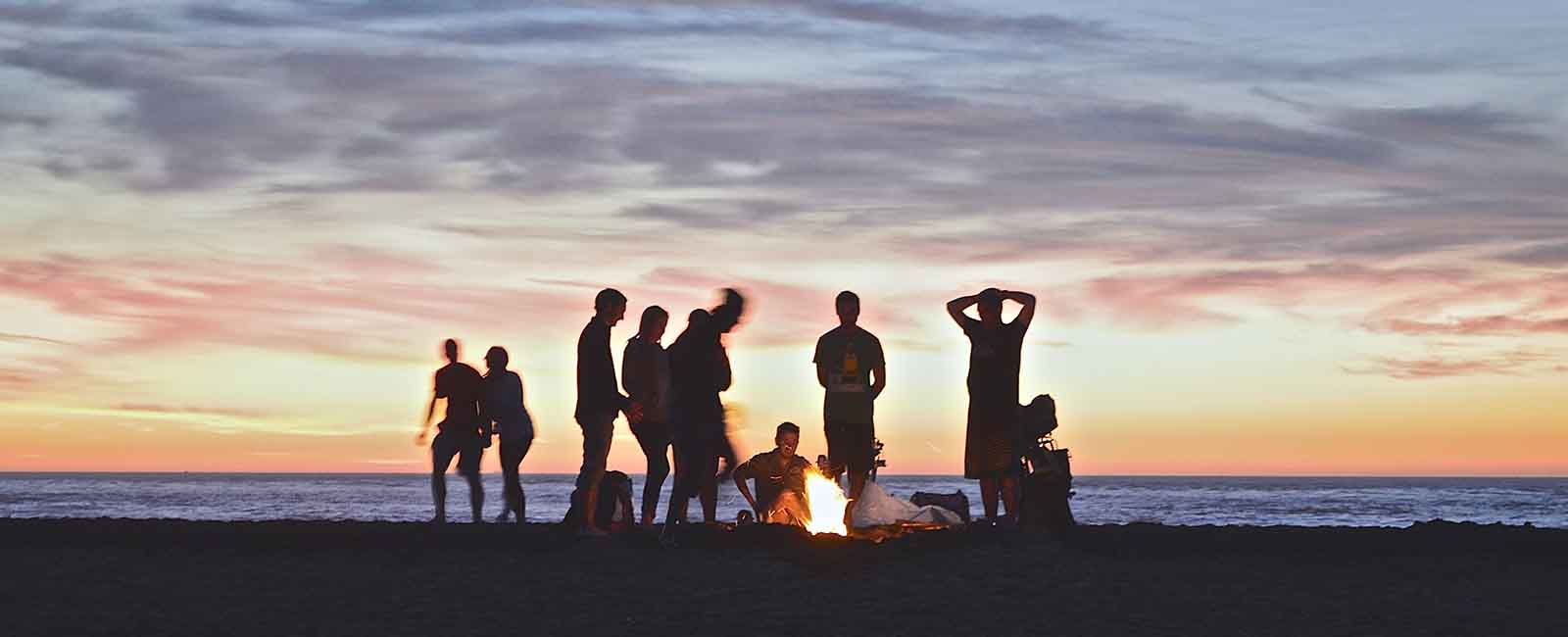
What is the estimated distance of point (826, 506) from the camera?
13.9m

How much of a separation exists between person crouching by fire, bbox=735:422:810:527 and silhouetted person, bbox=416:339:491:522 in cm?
256

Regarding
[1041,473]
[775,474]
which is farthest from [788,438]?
[1041,473]

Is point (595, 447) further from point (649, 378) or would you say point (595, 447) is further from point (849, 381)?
point (849, 381)

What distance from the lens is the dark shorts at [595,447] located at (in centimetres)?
1311

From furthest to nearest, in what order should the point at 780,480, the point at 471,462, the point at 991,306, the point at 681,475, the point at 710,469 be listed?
the point at 471,462 → the point at 780,480 → the point at 991,306 → the point at 710,469 → the point at 681,475

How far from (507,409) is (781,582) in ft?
17.0

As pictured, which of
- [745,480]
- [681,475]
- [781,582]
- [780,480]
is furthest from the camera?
[745,480]

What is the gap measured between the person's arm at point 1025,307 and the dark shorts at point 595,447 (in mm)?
3371

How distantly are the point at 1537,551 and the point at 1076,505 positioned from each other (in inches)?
1987

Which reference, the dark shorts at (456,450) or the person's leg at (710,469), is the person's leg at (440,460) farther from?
the person's leg at (710,469)

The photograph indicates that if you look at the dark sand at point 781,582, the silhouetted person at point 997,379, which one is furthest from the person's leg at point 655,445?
the silhouetted person at point 997,379

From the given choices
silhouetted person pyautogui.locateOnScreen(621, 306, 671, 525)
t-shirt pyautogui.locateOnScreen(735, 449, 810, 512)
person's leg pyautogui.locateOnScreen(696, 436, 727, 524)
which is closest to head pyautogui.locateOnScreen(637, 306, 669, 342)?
silhouetted person pyautogui.locateOnScreen(621, 306, 671, 525)

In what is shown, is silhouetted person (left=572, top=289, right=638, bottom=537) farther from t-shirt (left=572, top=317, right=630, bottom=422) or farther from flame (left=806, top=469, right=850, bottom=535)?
flame (left=806, top=469, right=850, bottom=535)

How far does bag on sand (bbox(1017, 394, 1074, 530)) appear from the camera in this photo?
13.6 metres
